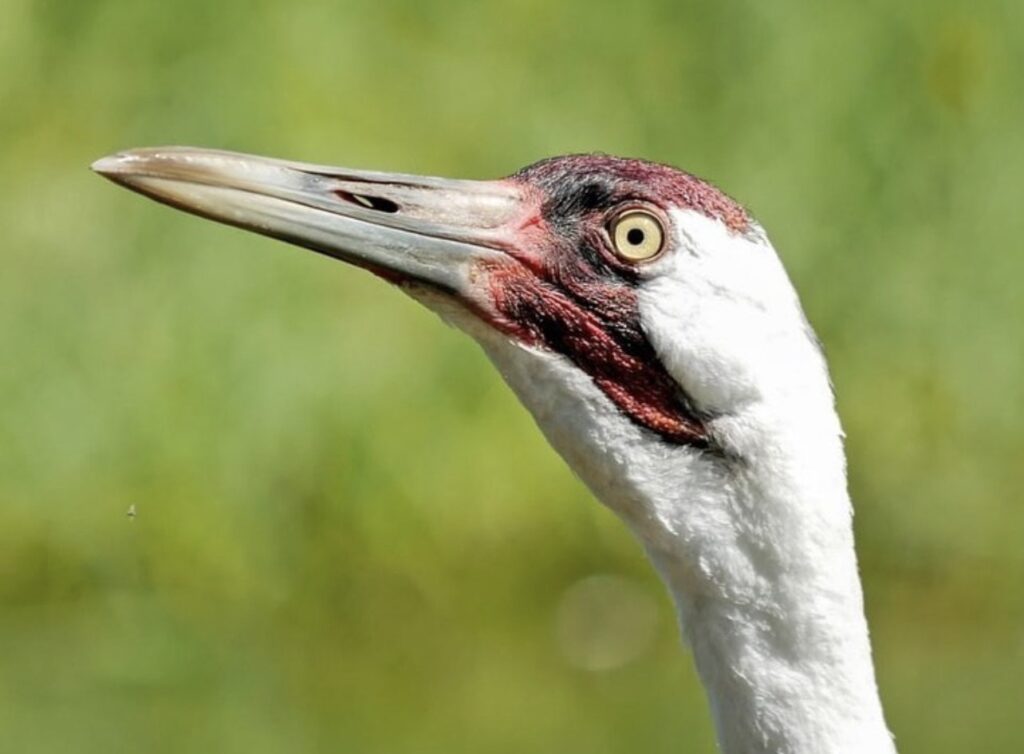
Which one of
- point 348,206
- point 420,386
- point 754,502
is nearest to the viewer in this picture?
point 754,502

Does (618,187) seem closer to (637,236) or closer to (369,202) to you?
(637,236)

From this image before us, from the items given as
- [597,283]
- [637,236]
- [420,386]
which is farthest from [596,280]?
[420,386]

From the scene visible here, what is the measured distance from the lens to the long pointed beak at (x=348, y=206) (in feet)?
15.6

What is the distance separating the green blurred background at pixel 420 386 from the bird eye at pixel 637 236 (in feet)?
12.4

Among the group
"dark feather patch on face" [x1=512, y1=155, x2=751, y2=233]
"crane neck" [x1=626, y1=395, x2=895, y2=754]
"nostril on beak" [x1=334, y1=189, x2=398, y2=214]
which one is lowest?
"crane neck" [x1=626, y1=395, x2=895, y2=754]

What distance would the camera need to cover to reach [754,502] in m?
4.70

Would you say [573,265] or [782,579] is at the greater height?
[573,265]

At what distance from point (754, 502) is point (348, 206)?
97cm

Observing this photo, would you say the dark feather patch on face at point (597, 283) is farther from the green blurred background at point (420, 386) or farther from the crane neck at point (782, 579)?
the green blurred background at point (420, 386)

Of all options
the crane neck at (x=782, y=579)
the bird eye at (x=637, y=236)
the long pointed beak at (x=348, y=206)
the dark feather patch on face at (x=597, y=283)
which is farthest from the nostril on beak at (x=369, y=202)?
the crane neck at (x=782, y=579)

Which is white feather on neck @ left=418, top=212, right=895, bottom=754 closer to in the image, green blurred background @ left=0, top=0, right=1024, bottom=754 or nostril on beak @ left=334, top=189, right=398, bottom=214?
nostril on beak @ left=334, top=189, right=398, bottom=214

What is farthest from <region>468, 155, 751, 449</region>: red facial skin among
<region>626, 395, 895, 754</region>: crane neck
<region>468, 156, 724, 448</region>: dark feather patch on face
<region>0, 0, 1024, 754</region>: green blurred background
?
<region>0, 0, 1024, 754</region>: green blurred background

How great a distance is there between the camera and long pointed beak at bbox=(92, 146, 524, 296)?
4.75m

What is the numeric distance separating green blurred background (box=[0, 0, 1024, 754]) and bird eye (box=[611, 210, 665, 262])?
3.77 m
